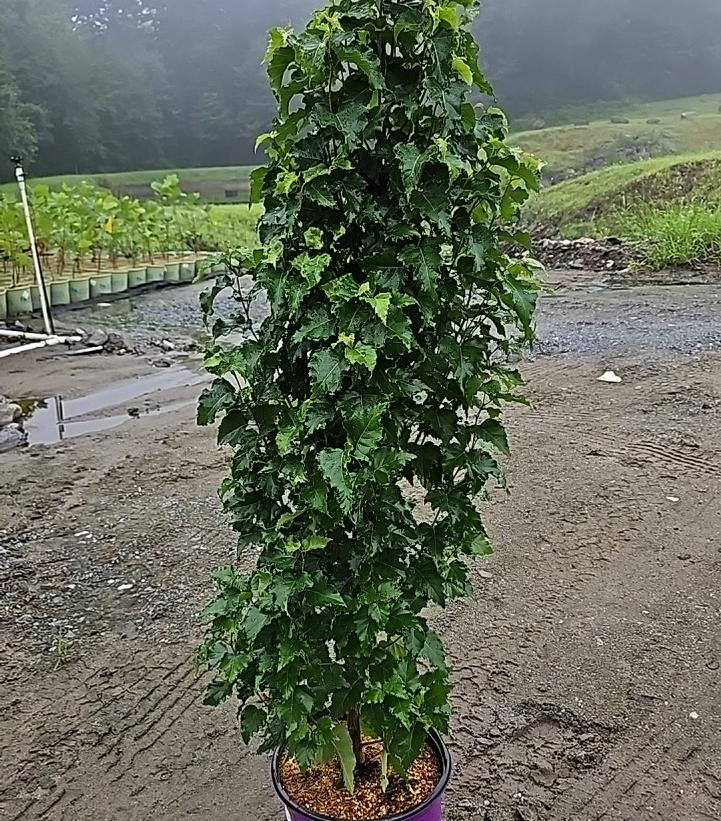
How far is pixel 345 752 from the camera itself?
5.57ft

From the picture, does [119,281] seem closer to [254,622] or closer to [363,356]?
[254,622]

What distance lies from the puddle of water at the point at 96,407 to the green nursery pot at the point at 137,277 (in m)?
4.46

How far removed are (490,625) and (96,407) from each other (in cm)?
374

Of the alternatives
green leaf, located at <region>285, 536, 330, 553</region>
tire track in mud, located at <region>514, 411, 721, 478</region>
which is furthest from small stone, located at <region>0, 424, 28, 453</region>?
green leaf, located at <region>285, 536, 330, 553</region>

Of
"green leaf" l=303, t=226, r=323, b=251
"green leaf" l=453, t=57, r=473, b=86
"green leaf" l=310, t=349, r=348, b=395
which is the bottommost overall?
"green leaf" l=310, t=349, r=348, b=395

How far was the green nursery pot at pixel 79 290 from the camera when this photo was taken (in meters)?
9.65

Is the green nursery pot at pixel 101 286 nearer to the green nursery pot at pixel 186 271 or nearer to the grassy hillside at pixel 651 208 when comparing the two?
the green nursery pot at pixel 186 271

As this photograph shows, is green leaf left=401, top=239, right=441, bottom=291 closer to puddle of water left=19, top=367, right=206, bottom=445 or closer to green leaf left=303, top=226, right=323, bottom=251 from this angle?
green leaf left=303, top=226, right=323, bottom=251

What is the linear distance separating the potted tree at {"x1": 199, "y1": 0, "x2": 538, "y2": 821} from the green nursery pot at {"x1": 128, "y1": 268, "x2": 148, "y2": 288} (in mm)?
9556

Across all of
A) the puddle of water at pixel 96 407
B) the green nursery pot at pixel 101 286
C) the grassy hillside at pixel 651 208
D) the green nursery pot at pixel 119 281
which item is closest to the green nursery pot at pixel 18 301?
the green nursery pot at pixel 101 286

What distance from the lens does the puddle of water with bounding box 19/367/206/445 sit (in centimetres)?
523

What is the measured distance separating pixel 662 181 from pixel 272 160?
12.4m

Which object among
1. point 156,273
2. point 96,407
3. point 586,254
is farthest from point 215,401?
point 586,254

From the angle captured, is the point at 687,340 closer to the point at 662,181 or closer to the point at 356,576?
the point at 356,576
